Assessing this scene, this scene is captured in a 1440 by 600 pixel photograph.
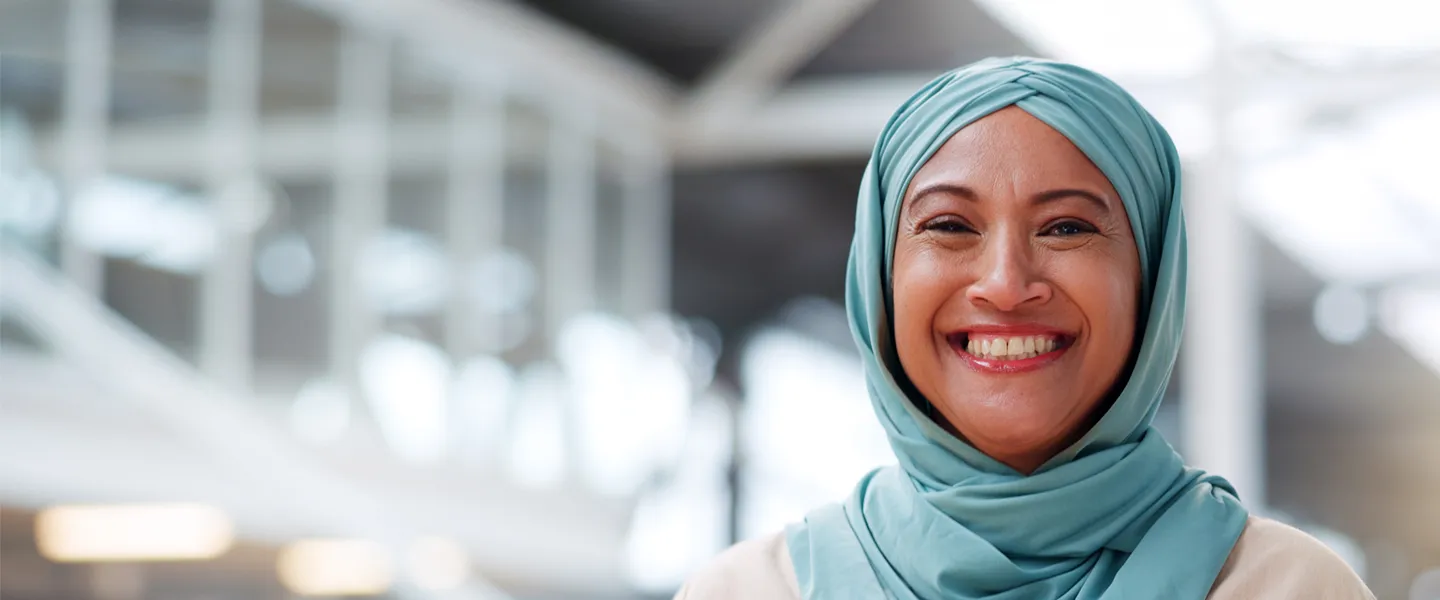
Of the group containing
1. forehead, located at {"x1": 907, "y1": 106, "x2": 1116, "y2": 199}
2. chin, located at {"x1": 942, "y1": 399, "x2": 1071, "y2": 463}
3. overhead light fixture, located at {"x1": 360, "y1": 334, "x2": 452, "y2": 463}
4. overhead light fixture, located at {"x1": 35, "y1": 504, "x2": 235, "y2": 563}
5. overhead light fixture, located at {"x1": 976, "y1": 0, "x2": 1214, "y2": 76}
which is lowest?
chin, located at {"x1": 942, "y1": 399, "x2": 1071, "y2": 463}

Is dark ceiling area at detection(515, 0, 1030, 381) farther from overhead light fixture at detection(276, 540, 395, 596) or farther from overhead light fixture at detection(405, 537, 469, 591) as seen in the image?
overhead light fixture at detection(276, 540, 395, 596)

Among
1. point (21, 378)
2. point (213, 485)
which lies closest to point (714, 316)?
point (213, 485)

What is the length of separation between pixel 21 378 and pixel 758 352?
22.9 ft

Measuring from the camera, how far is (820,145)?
37.5ft

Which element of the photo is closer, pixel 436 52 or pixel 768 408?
pixel 436 52

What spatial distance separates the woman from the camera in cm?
121

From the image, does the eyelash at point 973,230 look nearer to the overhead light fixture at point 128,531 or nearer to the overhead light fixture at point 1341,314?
the overhead light fixture at point 128,531

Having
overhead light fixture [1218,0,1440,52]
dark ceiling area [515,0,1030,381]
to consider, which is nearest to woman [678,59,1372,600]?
overhead light fixture [1218,0,1440,52]

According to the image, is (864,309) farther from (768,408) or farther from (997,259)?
(768,408)

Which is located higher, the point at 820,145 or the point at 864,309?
the point at 820,145

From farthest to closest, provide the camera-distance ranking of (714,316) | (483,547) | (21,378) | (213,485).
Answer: (714,316) → (483,547) → (213,485) → (21,378)

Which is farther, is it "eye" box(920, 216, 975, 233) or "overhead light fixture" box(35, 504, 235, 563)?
"overhead light fixture" box(35, 504, 235, 563)

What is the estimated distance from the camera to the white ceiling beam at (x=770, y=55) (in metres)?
10.7

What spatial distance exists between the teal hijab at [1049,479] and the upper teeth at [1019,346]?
0.21 feet
